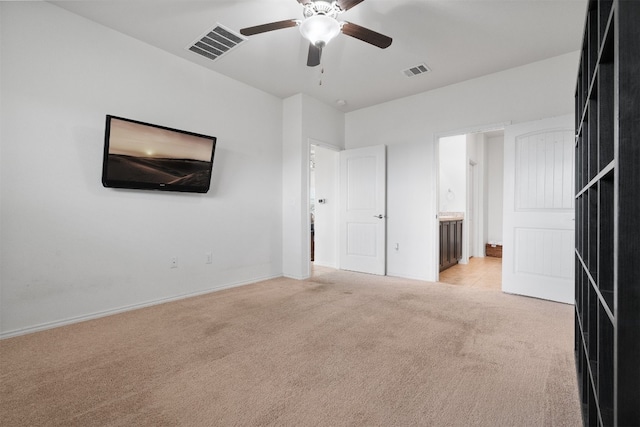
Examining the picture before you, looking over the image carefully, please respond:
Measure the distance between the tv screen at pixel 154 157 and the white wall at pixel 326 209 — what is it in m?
2.34

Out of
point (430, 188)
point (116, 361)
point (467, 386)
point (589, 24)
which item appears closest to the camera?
point (589, 24)

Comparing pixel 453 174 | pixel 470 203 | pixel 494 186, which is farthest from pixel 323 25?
pixel 494 186

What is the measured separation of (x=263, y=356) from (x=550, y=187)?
3458mm

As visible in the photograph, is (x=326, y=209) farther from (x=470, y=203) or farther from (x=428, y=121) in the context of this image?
(x=470, y=203)

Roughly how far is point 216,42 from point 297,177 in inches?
77.1

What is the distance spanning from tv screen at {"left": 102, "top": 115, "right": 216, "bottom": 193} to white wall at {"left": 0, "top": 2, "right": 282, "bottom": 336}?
0.47 feet

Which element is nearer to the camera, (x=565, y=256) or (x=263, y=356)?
(x=263, y=356)

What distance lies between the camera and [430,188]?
173 inches

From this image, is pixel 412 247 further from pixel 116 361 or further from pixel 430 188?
pixel 116 361

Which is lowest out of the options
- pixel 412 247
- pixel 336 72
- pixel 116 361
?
pixel 116 361

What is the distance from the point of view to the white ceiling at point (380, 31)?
102 inches

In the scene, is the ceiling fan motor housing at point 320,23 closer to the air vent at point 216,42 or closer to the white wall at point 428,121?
the air vent at point 216,42

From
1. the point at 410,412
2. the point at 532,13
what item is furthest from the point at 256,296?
the point at 532,13

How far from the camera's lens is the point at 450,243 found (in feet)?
17.4
